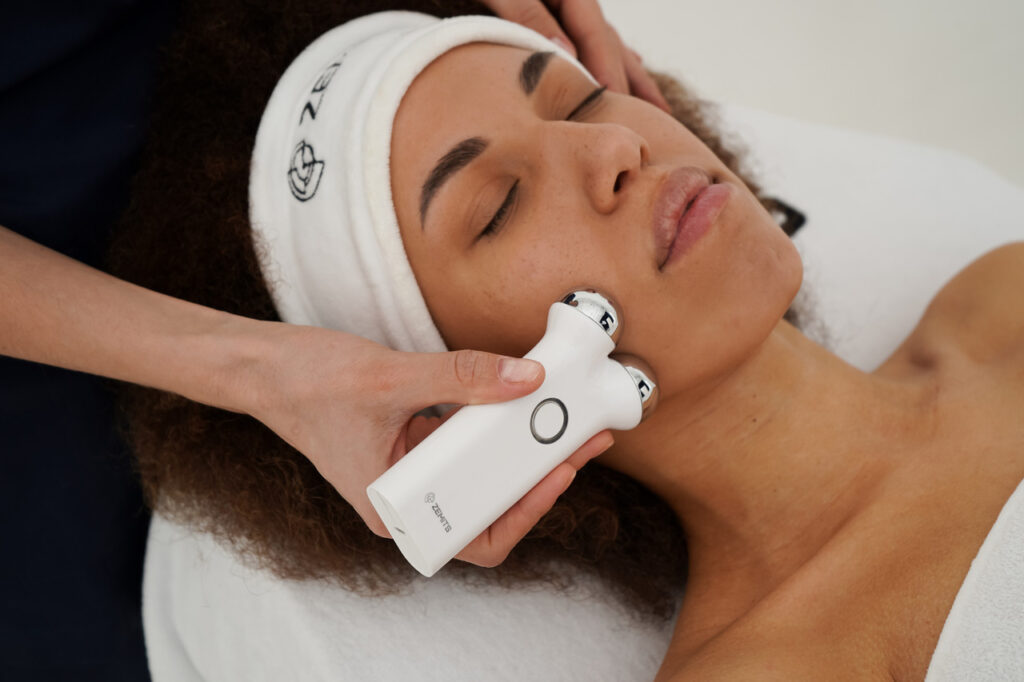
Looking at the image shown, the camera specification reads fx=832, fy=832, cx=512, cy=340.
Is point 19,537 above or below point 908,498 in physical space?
below

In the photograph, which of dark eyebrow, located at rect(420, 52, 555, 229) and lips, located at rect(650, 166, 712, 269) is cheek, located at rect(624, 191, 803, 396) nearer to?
lips, located at rect(650, 166, 712, 269)

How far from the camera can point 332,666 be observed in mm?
1207

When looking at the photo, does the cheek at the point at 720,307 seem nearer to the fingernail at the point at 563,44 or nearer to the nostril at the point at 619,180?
the nostril at the point at 619,180

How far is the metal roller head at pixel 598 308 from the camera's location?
1022 mm

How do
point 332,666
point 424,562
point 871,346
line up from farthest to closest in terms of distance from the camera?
point 871,346 → point 332,666 → point 424,562

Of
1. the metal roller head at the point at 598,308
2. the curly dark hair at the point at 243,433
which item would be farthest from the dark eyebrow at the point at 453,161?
the curly dark hair at the point at 243,433

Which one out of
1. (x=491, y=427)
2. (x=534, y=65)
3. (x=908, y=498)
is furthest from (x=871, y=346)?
(x=491, y=427)

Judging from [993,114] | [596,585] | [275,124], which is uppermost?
[993,114]

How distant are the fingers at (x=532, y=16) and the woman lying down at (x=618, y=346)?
17cm

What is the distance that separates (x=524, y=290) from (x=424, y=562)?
1.22ft

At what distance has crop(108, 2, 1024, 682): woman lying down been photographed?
3.58ft

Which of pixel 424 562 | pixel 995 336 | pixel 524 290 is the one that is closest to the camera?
pixel 424 562

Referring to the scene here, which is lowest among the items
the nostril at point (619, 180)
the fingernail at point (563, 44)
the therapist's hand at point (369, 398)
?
the therapist's hand at point (369, 398)

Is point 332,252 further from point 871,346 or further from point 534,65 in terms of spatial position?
point 871,346
